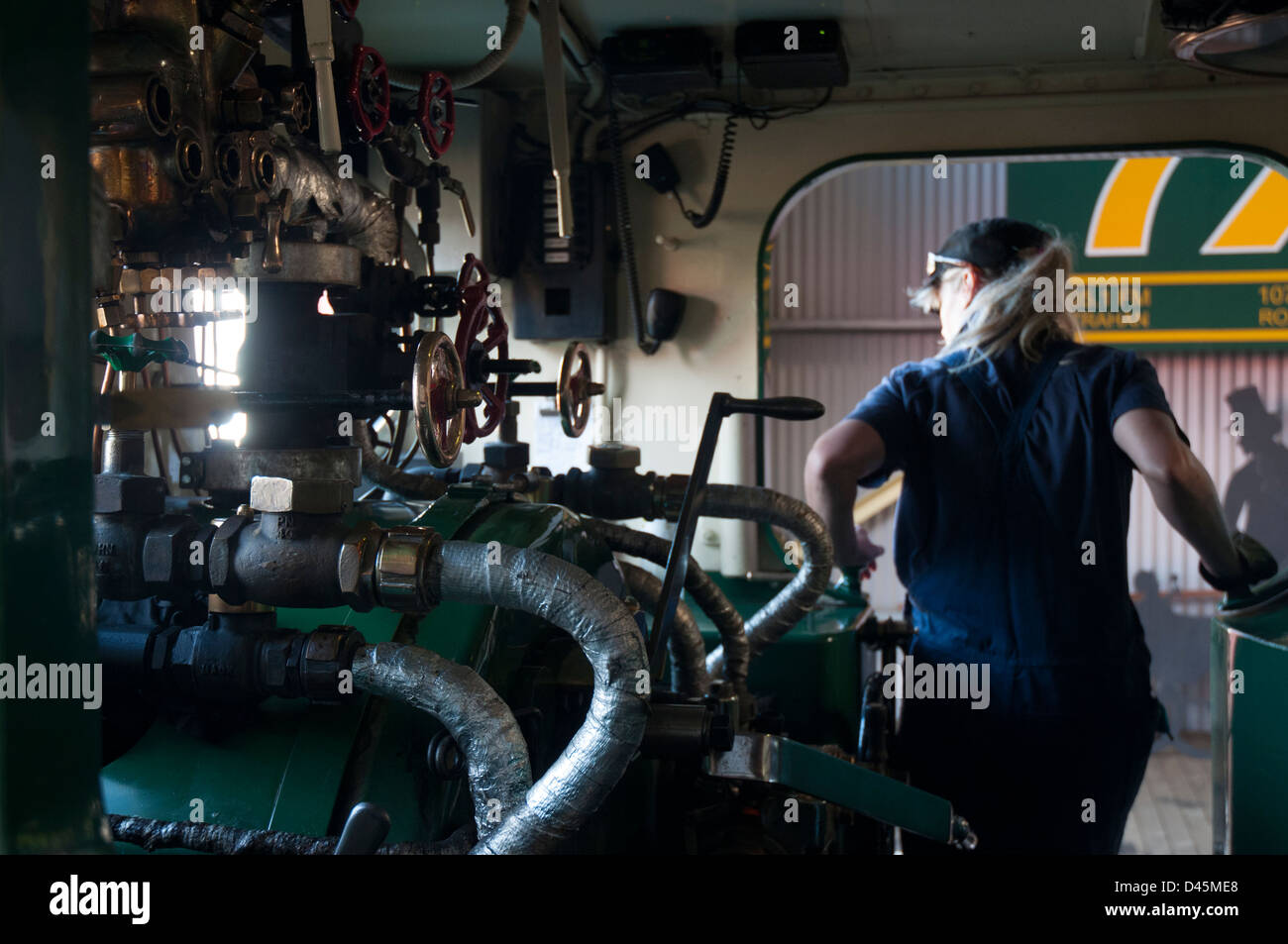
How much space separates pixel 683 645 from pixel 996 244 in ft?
3.50

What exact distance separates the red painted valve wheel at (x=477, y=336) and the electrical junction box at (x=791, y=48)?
130cm

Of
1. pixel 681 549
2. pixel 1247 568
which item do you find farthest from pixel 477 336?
pixel 1247 568

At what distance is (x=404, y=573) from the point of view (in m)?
1.22

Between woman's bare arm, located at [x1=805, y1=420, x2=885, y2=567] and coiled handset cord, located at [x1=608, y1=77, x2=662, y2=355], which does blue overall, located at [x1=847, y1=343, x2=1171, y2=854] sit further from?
coiled handset cord, located at [x1=608, y1=77, x2=662, y2=355]

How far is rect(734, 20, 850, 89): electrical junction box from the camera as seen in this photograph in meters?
2.85

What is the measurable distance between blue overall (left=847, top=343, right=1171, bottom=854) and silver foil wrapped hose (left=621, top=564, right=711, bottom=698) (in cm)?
51

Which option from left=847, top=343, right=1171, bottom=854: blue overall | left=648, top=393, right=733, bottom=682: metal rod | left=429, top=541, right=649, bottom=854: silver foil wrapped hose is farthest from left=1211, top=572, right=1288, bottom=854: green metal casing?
left=429, top=541, right=649, bottom=854: silver foil wrapped hose

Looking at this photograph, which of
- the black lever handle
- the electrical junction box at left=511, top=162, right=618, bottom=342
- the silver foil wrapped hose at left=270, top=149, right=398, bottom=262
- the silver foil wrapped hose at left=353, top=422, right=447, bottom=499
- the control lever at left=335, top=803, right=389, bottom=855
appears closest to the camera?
the control lever at left=335, top=803, right=389, bottom=855

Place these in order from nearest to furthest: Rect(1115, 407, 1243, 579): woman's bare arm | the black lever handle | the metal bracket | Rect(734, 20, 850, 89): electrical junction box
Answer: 1. the metal bracket
2. the black lever handle
3. Rect(1115, 407, 1243, 579): woman's bare arm
4. Rect(734, 20, 850, 89): electrical junction box

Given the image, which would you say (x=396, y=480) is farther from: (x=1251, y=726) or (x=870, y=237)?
(x=870, y=237)

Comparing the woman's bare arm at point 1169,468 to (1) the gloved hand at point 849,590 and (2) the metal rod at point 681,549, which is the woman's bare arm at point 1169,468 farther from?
(1) the gloved hand at point 849,590

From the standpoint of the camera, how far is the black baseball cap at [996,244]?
7.39 ft

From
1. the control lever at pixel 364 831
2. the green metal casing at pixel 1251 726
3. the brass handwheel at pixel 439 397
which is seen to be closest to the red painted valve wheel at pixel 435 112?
the brass handwheel at pixel 439 397
